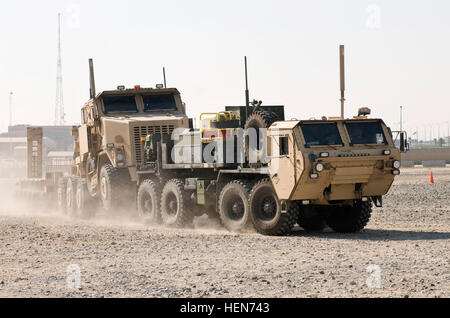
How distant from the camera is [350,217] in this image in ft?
61.6

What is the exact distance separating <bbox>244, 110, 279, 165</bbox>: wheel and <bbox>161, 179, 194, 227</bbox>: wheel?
9.31 feet

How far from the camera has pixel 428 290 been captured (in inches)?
424

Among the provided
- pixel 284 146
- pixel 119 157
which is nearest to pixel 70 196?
pixel 119 157

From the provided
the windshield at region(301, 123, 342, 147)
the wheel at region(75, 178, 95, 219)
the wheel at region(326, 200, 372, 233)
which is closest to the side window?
the windshield at region(301, 123, 342, 147)

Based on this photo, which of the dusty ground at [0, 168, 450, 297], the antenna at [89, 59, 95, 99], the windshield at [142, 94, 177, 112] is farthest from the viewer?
the antenna at [89, 59, 95, 99]

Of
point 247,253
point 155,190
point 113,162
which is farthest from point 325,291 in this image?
point 113,162

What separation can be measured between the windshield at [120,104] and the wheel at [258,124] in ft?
21.8

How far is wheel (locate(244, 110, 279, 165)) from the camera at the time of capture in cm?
1811

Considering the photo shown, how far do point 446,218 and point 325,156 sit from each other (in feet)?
20.7

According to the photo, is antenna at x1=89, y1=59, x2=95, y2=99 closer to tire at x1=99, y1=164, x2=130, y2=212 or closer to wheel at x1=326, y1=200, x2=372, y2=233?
tire at x1=99, y1=164, x2=130, y2=212

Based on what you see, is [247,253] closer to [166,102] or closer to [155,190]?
[155,190]

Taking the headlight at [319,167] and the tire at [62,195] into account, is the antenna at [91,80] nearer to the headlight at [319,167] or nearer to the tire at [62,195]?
the tire at [62,195]

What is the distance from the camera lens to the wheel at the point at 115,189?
23094 millimetres
